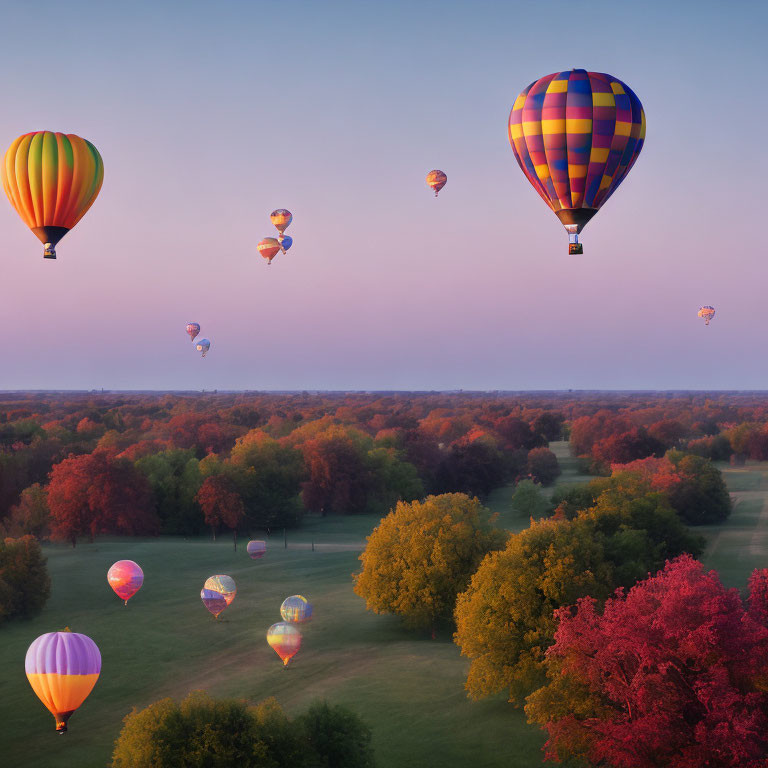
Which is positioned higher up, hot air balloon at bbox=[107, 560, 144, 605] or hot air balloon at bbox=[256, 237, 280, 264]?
hot air balloon at bbox=[256, 237, 280, 264]

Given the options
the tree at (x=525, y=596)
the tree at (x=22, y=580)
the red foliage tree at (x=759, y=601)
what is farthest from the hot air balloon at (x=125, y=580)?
the red foliage tree at (x=759, y=601)

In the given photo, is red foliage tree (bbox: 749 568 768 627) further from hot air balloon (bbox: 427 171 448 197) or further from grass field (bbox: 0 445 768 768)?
hot air balloon (bbox: 427 171 448 197)

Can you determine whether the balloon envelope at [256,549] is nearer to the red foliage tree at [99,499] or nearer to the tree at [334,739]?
the red foliage tree at [99,499]

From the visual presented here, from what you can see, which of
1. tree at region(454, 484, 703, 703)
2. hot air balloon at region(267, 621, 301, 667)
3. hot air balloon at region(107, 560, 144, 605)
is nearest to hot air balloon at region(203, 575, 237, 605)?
hot air balloon at region(107, 560, 144, 605)

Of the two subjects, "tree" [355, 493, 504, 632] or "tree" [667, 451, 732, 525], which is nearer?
"tree" [355, 493, 504, 632]

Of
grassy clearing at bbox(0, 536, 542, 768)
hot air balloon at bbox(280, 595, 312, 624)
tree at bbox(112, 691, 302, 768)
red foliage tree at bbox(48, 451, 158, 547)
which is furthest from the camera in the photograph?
red foliage tree at bbox(48, 451, 158, 547)

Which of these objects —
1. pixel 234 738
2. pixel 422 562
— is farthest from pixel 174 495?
pixel 234 738

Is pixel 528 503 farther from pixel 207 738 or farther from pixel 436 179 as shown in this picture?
pixel 207 738
